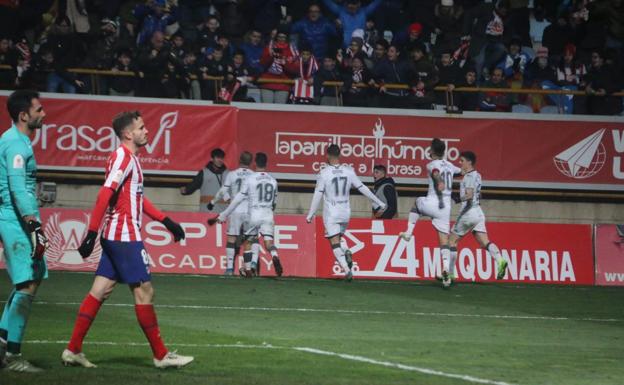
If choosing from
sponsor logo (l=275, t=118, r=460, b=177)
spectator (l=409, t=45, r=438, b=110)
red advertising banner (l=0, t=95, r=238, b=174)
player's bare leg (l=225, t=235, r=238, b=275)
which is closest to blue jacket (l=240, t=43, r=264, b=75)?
red advertising banner (l=0, t=95, r=238, b=174)

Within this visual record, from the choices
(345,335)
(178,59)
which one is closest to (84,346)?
(345,335)

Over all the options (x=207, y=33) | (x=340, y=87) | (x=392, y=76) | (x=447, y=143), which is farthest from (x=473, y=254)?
(x=207, y=33)

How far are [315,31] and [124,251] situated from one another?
57.2ft

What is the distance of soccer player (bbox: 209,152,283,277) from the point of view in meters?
22.9

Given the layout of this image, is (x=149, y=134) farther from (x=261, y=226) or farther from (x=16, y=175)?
(x=16, y=175)

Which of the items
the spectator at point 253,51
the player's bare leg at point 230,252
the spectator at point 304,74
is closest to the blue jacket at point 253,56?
the spectator at point 253,51

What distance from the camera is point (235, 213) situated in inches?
936

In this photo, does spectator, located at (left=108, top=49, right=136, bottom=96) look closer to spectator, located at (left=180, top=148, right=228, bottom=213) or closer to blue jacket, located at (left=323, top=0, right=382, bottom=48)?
spectator, located at (left=180, top=148, right=228, bottom=213)

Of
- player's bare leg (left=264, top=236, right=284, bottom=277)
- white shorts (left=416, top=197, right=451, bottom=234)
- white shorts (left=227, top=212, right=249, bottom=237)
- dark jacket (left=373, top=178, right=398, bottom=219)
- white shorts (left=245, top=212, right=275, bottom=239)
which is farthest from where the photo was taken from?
dark jacket (left=373, top=178, right=398, bottom=219)

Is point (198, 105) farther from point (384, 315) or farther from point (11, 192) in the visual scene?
point (11, 192)

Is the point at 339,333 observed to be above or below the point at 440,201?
below

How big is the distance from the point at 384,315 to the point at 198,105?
11.5 metres

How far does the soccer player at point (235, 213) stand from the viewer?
77.6 feet

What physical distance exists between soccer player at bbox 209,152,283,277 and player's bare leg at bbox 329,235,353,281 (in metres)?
1.09
